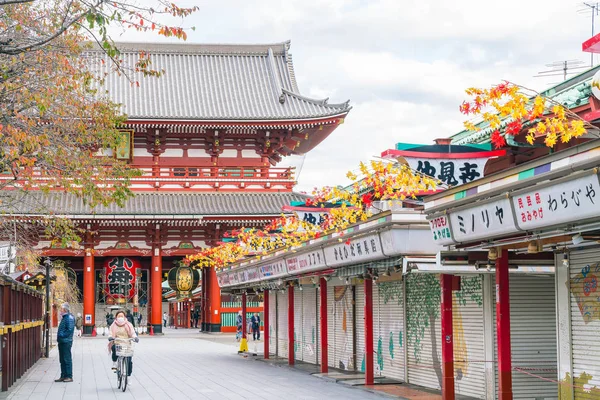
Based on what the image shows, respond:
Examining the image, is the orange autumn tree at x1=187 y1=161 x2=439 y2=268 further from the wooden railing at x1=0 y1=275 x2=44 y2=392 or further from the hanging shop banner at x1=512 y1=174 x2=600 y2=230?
the wooden railing at x1=0 y1=275 x2=44 y2=392

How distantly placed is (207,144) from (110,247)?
6.95 m

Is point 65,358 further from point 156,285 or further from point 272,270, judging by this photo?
point 156,285

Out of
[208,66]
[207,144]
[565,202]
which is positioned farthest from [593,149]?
[208,66]

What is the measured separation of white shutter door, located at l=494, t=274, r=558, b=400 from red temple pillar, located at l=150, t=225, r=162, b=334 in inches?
1173

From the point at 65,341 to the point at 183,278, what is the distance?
24.5 metres

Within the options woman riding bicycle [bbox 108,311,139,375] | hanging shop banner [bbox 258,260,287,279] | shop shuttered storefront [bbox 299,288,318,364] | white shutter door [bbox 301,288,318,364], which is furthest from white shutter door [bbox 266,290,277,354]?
woman riding bicycle [bbox 108,311,139,375]

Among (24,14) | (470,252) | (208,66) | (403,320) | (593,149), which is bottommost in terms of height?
(403,320)

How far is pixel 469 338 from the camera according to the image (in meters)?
16.1

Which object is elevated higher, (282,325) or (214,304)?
(214,304)

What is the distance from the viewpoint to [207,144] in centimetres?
4469

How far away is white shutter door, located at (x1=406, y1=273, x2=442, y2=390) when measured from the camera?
17.3 meters

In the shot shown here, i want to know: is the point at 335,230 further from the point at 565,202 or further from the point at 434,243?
the point at 565,202

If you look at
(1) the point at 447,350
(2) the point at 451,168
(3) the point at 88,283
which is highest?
(2) the point at 451,168

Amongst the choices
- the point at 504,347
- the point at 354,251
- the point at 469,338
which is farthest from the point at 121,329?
the point at 504,347
